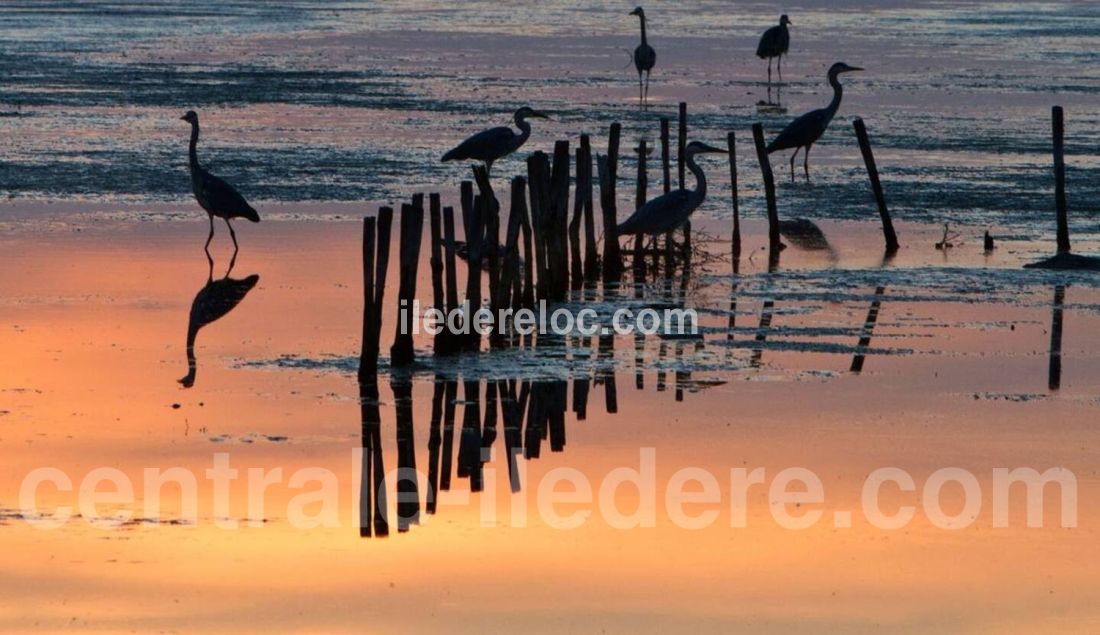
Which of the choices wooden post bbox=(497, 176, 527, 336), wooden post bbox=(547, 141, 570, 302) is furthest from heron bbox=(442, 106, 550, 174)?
wooden post bbox=(497, 176, 527, 336)

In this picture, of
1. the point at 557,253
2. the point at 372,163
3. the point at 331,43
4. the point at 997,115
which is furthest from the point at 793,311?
the point at 331,43

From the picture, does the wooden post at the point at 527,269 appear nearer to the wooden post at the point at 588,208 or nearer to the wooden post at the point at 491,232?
the wooden post at the point at 491,232

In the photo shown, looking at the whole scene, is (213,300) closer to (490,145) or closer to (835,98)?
(490,145)

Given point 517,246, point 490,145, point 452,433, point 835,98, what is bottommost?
point 452,433

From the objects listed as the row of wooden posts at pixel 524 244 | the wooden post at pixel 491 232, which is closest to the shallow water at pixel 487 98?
the row of wooden posts at pixel 524 244

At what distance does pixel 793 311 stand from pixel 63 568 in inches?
334

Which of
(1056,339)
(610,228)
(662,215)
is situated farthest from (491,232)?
(1056,339)

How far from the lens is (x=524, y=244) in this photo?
55.5 feet

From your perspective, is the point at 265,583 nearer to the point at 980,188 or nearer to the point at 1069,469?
the point at 1069,469

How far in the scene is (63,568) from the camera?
10.0 metres

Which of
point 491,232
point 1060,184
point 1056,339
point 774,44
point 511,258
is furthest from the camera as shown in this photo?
point 774,44

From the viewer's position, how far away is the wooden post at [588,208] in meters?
18.3

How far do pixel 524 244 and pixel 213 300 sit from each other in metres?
2.63

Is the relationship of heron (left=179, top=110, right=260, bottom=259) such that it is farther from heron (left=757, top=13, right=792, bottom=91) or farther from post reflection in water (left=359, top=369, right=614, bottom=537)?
heron (left=757, top=13, right=792, bottom=91)
